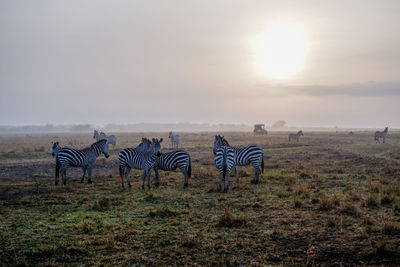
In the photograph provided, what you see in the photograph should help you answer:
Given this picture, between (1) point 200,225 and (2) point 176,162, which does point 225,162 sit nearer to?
(2) point 176,162

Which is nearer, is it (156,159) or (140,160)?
(140,160)

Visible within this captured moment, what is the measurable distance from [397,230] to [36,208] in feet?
39.3

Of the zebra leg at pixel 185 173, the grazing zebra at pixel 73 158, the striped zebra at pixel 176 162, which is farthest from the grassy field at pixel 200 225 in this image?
the grazing zebra at pixel 73 158

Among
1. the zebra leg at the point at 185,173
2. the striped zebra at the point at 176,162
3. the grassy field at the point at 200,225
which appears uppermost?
the striped zebra at the point at 176,162

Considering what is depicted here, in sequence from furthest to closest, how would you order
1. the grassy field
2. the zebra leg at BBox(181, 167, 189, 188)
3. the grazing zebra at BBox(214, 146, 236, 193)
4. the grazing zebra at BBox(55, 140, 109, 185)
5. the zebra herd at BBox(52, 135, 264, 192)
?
the grazing zebra at BBox(55, 140, 109, 185), the zebra leg at BBox(181, 167, 189, 188), the zebra herd at BBox(52, 135, 264, 192), the grazing zebra at BBox(214, 146, 236, 193), the grassy field

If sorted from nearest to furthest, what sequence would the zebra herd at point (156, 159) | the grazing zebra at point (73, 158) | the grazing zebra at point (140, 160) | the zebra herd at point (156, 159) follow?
the zebra herd at point (156, 159)
the zebra herd at point (156, 159)
the grazing zebra at point (140, 160)
the grazing zebra at point (73, 158)

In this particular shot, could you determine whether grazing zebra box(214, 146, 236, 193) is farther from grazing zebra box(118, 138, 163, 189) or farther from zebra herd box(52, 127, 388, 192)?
grazing zebra box(118, 138, 163, 189)

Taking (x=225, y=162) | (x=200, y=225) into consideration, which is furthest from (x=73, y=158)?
(x=200, y=225)

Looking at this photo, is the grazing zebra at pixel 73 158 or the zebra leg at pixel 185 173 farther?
the grazing zebra at pixel 73 158

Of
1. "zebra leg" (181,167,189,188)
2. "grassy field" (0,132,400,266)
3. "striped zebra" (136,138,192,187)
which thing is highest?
"striped zebra" (136,138,192,187)

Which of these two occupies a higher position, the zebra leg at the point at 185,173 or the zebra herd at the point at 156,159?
the zebra herd at the point at 156,159

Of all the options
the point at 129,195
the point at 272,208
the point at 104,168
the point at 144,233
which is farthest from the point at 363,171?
the point at 104,168

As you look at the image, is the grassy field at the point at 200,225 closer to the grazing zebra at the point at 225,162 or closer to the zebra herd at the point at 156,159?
the grazing zebra at the point at 225,162

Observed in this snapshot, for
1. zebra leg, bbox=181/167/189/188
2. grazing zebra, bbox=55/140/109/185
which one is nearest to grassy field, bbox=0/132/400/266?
zebra leg, bbox=181/167/189/188
